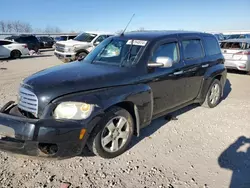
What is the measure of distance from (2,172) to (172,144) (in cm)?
256

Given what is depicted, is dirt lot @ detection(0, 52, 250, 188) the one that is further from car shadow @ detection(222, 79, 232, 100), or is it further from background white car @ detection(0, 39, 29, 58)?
background white car @ detection(0, 39, 29, 58)

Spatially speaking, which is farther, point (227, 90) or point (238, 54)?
point (238, 54)

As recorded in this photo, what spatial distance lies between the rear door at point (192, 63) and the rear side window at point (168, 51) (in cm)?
20

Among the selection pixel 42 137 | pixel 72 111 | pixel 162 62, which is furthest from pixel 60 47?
pixel 42 137

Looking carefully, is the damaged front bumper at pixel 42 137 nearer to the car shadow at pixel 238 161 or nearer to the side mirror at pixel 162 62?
the side mirror at pixel 162 62

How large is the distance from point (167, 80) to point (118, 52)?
1.01 m

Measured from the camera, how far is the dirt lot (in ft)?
9.09

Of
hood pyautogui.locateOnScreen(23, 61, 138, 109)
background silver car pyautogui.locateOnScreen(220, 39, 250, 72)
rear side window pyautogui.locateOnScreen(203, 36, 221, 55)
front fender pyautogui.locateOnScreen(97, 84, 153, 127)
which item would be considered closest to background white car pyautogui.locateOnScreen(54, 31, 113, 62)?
background silver car pyautogui.locateOnScreen(220, 39, 250, 72)

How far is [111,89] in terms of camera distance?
9.94ft

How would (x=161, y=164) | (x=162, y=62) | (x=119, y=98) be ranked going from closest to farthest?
(x=119, y=98)
(x=161, y=164)
(x=162, y=62)

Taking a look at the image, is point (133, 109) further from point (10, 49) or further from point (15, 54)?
point (15, 54)

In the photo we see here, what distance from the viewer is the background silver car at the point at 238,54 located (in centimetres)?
946

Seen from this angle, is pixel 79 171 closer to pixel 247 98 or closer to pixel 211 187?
pixel 211 187

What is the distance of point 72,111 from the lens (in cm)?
268
